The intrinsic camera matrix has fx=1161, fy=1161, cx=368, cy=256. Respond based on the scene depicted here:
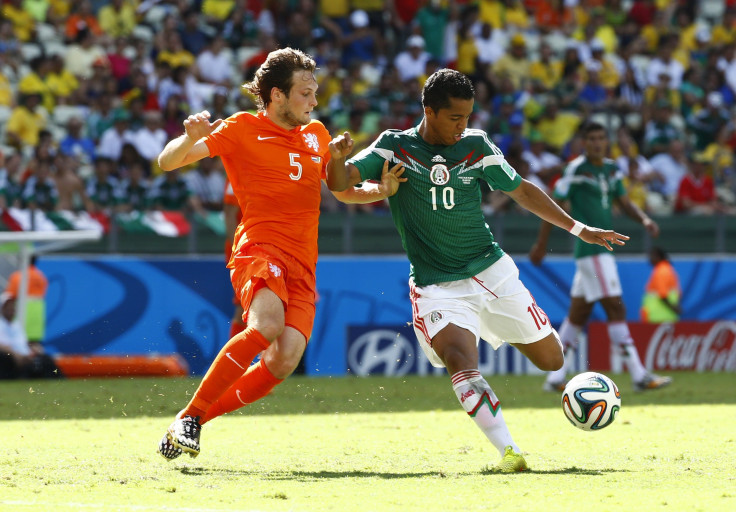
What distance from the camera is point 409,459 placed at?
6.86 m

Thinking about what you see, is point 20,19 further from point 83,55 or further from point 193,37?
point 193,37

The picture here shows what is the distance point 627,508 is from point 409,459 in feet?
6.76

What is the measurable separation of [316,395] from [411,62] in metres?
8.39

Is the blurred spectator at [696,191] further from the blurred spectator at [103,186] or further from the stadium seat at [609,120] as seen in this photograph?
the blurred spectator at [103,186]

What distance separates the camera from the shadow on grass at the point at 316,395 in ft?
33.5

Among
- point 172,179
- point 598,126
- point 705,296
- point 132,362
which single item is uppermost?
point 598,126

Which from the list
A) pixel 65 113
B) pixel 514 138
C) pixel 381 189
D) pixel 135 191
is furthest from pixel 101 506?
pixel 514 138

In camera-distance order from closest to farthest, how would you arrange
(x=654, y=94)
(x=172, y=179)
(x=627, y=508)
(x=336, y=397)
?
(x=627, y=508)
(x=336, y=397)
(x=172, y=179)
(x=654, y=94)

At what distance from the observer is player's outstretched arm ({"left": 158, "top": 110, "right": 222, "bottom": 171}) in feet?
21.2

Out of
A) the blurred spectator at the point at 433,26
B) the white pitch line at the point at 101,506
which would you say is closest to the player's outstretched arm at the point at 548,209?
the white pitch line at the point at 101,506

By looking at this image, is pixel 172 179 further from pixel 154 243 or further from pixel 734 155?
pixel 734 155

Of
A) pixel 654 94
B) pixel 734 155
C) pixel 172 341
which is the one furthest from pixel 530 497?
pixel 654 94

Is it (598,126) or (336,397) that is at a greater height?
(598,126)

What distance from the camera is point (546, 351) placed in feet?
22.3
